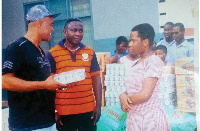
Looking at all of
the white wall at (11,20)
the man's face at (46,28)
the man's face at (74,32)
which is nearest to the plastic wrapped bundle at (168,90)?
the man's face at (74,32)

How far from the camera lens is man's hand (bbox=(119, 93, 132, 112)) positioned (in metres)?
2.75

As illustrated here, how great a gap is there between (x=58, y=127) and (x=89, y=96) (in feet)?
1.93

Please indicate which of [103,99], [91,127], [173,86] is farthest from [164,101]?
[91,127]

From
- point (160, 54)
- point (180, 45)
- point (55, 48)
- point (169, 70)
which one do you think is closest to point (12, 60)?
point (55, 48)

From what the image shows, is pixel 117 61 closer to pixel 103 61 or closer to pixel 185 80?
pixel 103 61

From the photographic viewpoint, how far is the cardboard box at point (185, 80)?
2.85 metres

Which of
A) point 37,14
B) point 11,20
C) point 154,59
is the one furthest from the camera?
point 11,20

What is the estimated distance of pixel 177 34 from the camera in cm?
283

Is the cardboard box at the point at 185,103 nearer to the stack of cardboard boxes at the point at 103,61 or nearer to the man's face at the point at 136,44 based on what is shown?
the man's face at the point at 136,44

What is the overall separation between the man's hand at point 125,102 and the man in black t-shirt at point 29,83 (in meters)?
1.02

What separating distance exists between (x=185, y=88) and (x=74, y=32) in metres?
1.70

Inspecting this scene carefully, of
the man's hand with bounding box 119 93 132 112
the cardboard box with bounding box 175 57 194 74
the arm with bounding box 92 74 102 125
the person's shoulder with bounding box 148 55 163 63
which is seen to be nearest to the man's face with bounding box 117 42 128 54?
the person's shoulder with bounding box 148 55 163 63

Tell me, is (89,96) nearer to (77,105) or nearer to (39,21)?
(77,105)

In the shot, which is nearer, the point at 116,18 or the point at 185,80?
the point at 185,80
